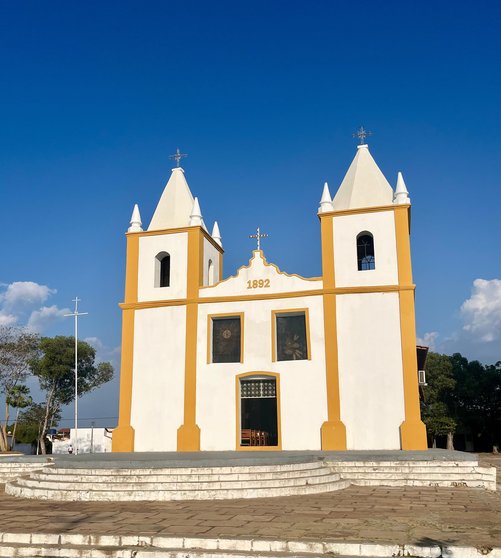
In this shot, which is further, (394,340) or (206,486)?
(394,340)

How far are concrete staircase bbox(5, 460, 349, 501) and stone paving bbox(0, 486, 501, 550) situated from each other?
0.35 metres

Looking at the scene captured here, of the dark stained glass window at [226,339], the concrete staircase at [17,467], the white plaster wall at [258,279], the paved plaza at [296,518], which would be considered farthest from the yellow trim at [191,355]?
the paved plaza at [296,518]

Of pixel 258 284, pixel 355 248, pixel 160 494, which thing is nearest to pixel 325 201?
pixel 355 248

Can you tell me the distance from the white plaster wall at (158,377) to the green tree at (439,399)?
2453 cm

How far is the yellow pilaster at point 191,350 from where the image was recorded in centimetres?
2011

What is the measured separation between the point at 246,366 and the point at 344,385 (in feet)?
11.4

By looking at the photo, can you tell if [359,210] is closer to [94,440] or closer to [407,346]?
[407,346]

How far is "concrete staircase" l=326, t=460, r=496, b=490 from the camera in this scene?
13.2m

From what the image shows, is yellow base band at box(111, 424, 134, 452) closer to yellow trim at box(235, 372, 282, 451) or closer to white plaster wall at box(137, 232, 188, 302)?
yellow trim at box(235, 372, 282, 451)

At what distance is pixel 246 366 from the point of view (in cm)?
2042

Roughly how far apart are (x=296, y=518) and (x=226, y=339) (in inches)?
506

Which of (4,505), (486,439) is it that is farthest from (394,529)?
(486,439)

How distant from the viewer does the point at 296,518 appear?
27.3 feet

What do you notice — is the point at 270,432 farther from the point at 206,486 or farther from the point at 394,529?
the point at 394,529
